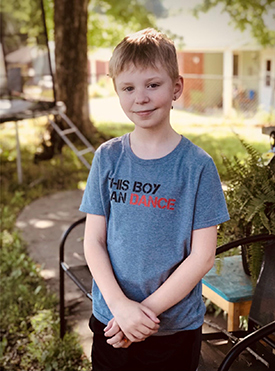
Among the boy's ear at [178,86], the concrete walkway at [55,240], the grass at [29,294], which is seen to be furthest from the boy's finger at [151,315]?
the concrete walkway at [55,240]

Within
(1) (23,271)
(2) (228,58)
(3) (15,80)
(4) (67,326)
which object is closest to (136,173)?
(4) (67,326)

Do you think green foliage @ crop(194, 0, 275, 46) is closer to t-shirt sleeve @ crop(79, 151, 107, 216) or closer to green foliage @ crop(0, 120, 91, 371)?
green foliage @ crop(0, 120, 91, 371)

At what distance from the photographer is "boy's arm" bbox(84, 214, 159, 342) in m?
1.49

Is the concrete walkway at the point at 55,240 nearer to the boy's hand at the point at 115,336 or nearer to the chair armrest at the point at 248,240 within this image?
the chair armrest at the point at 248,240

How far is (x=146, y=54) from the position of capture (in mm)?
1516

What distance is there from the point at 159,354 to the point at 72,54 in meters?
8.94

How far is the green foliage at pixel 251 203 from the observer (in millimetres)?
2465

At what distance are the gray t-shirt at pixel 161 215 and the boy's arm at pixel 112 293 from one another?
1.7 inches

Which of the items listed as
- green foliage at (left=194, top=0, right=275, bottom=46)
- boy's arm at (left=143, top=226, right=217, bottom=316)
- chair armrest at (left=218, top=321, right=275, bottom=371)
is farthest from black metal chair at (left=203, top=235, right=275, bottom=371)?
green foliage at (left=194, top=0, right=275, bottom=46)

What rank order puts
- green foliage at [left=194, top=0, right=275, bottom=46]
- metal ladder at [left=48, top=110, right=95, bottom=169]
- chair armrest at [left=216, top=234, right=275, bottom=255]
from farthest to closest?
green foliage at [left=194, top=0, right=275, bottom=46]
metal ladder at [left=48, top=110, right=95, bottom=169]
chair armrest at [left=216, top=234, right=275, bottom=255]

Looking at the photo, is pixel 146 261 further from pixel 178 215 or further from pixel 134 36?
Answer: pixel 134 36

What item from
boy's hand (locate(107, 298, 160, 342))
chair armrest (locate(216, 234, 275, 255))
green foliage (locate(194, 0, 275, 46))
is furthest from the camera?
green foliage (locate(194, 0, 275, 46))

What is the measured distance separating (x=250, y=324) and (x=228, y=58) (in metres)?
20.8

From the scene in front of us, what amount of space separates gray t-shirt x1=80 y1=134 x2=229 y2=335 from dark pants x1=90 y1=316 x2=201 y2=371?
38 millimetres
